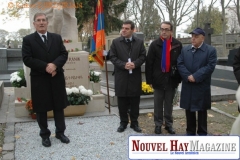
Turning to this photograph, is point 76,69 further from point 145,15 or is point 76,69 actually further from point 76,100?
point 145,15

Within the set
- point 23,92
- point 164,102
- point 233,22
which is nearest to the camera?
point 164,102

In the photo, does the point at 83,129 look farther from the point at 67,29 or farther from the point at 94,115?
the point at 67,29

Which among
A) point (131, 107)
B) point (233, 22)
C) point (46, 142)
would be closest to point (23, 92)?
point (46, 142)

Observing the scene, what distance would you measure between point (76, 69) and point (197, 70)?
3.06 metres

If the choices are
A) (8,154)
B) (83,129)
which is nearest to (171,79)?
(83,129)

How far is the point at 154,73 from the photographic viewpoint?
4895 millimetres

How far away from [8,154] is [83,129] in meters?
1.50

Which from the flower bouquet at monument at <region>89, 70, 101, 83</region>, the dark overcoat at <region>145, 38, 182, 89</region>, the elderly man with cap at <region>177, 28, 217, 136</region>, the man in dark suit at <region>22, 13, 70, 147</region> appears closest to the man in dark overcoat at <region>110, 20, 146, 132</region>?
the dark overcoat at <region>145, 38, 182, 89</region>

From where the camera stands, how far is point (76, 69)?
653cm

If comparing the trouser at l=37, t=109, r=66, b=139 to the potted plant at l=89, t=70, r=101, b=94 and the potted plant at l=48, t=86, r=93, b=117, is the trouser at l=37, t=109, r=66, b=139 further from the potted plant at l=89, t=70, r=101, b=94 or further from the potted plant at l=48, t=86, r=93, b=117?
the potted plant at l=89, t=70, r=101, b=94

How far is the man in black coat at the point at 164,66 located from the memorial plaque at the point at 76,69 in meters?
2.09

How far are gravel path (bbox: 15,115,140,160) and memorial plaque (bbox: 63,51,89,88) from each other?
101cm

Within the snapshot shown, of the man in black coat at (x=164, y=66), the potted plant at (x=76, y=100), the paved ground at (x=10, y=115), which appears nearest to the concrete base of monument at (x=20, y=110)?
the paved ground at (x=10, y=115)

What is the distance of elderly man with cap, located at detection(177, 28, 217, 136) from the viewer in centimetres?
434
